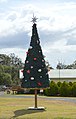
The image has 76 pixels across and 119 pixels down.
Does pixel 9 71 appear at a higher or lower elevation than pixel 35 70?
higher

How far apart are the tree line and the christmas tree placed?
7693 cm

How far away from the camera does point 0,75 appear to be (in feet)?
330

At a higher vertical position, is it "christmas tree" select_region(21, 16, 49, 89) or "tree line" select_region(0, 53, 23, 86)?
"tree line" select_region(0, 53, 23, 86)

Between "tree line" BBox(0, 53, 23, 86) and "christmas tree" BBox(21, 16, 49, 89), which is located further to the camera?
"tree line" BBox(0, 53, 23, 86)

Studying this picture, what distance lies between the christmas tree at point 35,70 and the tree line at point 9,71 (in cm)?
7693

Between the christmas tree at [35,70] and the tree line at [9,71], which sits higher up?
the tree line at [9,71]

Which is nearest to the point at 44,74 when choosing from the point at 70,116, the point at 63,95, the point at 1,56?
the point at 70,116

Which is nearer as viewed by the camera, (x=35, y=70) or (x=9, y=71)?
(x=35, y=70)

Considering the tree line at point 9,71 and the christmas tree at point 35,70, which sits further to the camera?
the tree line at point 9,71

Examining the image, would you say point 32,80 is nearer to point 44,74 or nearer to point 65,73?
point 44,74

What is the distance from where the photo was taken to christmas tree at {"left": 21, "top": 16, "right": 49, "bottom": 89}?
23.4 meters

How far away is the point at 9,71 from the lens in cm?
11362

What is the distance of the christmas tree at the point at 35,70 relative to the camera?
76.7ft

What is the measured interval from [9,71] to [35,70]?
90.6 m
